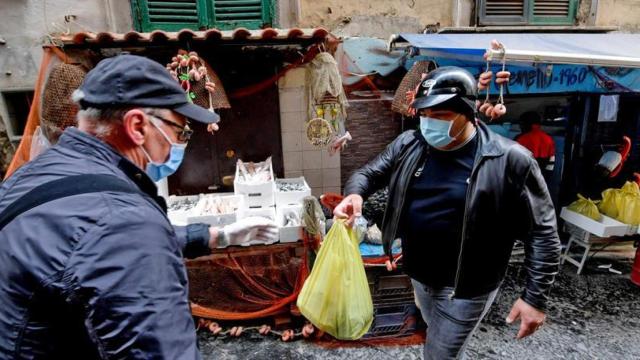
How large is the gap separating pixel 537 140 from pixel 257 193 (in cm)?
423

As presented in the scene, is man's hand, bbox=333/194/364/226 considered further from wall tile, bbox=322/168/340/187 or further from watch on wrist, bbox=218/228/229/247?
wall tile, bbox=322/168/340/187

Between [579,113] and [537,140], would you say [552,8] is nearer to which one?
[579,113]

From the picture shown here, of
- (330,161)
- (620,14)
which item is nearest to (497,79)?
(330,161)

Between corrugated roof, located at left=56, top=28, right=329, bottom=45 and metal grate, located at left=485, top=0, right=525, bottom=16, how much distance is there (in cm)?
309

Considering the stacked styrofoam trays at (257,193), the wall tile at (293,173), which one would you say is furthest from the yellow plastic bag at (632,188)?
the stacked styrofoam trays at (257,193)

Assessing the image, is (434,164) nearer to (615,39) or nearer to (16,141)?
(615,39)

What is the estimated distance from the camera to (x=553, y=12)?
539cm

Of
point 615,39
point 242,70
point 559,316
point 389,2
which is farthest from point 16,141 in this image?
point 615,39

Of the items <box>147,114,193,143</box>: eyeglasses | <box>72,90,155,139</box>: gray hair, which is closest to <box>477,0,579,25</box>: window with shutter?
<box>147,114,193,143</box>: eyeglasses

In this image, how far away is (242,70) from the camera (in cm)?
486

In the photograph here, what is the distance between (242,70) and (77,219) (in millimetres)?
4232

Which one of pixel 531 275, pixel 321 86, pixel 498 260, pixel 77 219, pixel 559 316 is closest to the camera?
pixel 77 219

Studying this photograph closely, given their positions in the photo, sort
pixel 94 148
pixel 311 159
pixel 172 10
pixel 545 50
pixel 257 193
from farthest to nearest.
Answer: pixel 311 159
pixel 172 10
pixel 257 193
pixel 545 50
pixel 94 148

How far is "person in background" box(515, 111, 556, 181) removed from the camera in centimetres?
536
